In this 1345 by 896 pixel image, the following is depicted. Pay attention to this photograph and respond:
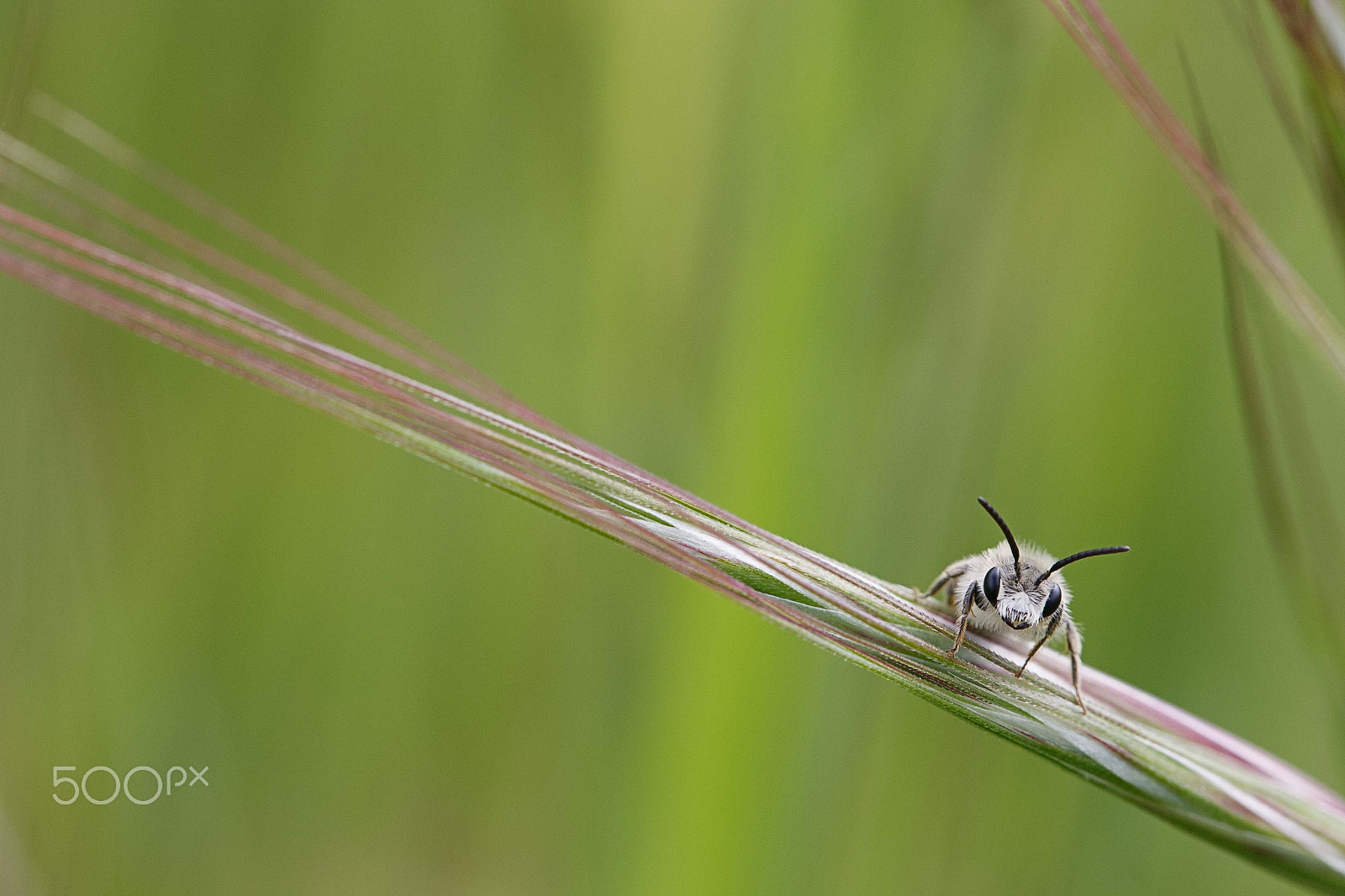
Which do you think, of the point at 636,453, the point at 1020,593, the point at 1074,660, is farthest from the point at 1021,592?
the point at 636,453

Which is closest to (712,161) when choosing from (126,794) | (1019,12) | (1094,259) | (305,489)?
(1019,12)

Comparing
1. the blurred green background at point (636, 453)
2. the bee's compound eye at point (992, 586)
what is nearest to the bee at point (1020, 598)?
the bee's compound eye at point (992, 586)

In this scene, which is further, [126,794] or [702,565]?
[126,794]

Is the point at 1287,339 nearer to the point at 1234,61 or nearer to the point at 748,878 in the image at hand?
the point at 1234,61

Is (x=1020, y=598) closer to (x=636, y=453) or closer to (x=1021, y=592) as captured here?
(x=1021, y=592)

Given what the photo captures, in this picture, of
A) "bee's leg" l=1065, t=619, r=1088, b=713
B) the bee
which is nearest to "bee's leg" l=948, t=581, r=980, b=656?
the bee

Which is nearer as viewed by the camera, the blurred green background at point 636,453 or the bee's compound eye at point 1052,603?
the bee's compound eye at point 1052,603

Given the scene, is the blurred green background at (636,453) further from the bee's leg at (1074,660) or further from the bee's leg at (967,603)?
the bee's leg at (1074,660)
